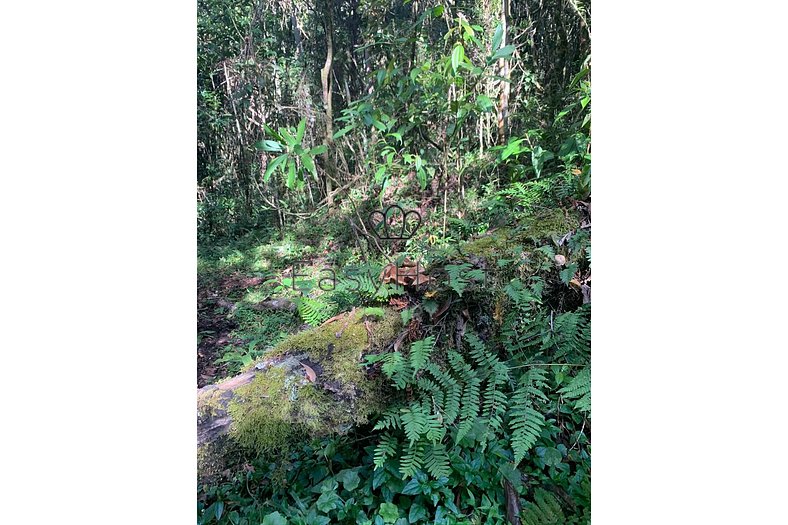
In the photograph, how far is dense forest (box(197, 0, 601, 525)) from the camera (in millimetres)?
1499

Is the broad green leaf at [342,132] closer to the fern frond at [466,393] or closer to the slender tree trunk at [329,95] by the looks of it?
the slender tree trunk at [329,95]

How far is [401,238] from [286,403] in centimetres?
76

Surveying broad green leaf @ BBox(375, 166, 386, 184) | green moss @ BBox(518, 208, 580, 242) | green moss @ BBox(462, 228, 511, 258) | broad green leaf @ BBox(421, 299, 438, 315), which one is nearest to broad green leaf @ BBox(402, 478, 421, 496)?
broad green leaf @ BBox(421, 299, 438, 315)

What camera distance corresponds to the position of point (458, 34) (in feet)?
5.33

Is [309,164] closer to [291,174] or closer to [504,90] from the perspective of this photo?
[291,174]

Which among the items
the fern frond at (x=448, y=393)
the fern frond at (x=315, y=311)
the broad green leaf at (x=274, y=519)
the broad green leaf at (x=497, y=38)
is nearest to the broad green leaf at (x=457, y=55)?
the broad green leaf at (x=497, y=38)

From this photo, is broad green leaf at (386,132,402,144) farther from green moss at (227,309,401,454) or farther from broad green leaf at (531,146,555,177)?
green moss at (227,309,401,454)

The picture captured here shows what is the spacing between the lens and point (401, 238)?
1658mm

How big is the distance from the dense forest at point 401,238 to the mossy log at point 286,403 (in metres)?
0.01

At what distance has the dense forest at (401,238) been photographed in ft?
4.92

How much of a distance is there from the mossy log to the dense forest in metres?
0.01
